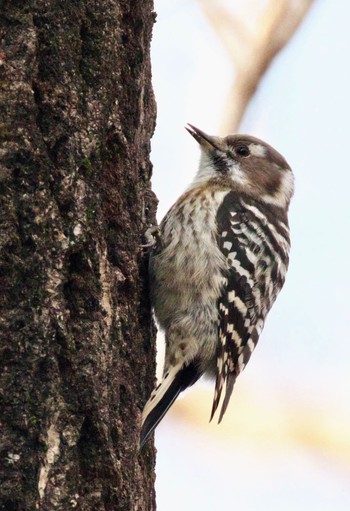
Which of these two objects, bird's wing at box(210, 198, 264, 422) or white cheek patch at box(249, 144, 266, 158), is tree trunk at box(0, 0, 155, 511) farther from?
white cheek patch at box(249, 144, 266, 158)

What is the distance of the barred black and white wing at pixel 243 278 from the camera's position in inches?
165

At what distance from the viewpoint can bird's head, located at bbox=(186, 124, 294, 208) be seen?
16.5 ft

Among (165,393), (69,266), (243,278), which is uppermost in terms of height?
(69,266)

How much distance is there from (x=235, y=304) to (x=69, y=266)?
161cm

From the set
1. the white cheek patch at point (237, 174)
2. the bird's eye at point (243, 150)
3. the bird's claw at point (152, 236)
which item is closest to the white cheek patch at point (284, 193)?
the white cheek patch at point (237, 174)

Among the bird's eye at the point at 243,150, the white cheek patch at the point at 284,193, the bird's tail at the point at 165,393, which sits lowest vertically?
the bird's tail at the point at 165,393

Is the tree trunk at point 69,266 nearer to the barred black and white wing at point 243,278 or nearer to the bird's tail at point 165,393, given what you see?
the bird's tail at point 165,393

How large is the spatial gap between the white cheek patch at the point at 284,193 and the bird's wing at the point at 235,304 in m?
0.72

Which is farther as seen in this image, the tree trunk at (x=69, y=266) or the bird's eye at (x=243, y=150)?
the bird's eye at (x=243, y=150)

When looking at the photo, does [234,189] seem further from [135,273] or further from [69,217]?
[69,217]

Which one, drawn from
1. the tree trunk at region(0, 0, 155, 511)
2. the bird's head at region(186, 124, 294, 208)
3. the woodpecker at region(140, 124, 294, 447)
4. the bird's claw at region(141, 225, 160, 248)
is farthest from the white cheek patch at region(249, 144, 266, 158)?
the tree trunk at region(0, 0, 155, 511)

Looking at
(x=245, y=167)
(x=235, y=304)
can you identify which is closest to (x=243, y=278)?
(x=235, y=304)

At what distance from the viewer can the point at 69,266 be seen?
9.14 feet

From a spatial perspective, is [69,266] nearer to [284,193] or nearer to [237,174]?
[237,174]
